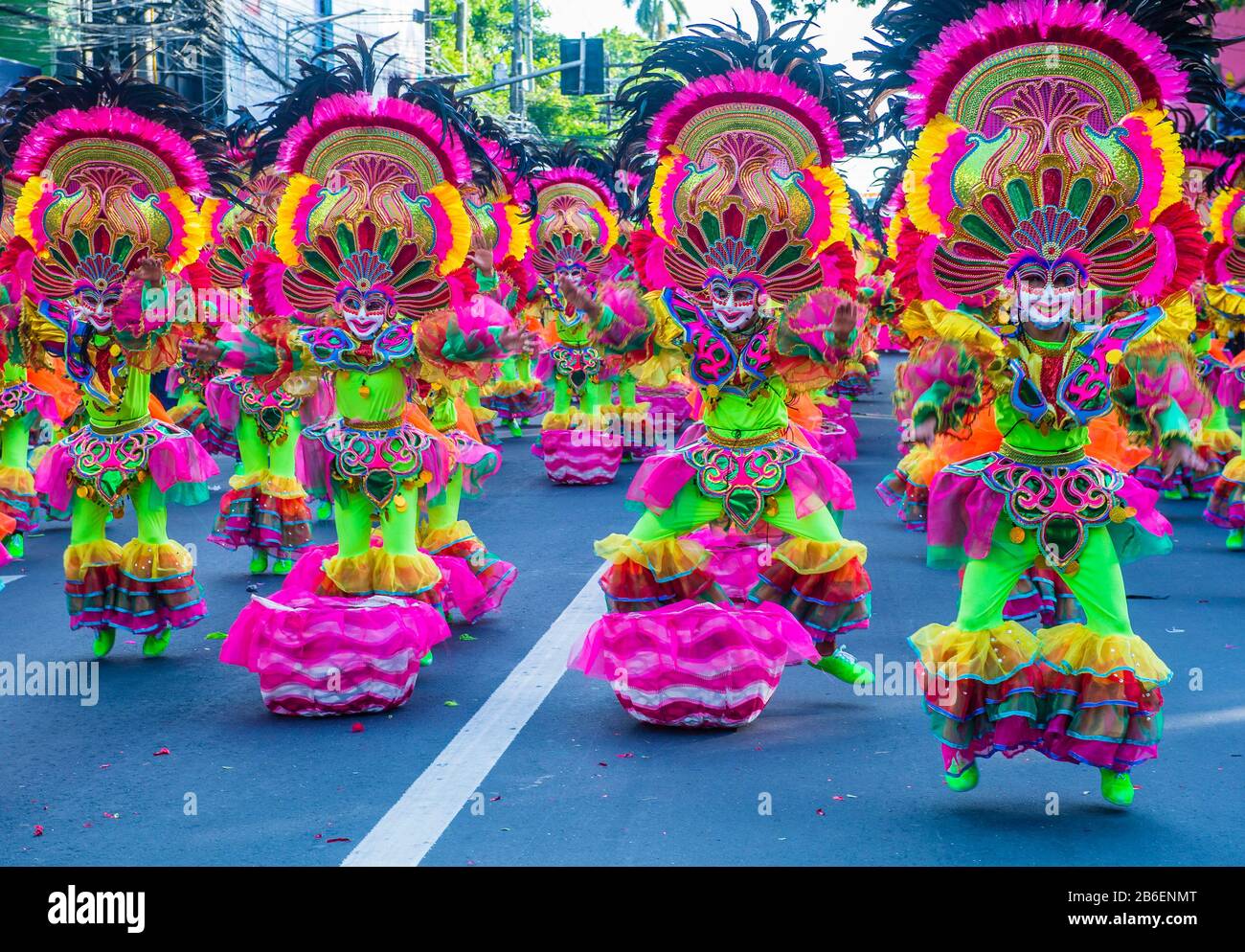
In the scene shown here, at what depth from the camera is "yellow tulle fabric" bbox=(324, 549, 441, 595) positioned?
673 cm

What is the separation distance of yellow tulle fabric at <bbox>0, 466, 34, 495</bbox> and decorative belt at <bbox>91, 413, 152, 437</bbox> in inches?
138

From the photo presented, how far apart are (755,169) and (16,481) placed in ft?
21.4

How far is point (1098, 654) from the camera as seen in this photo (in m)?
4.73

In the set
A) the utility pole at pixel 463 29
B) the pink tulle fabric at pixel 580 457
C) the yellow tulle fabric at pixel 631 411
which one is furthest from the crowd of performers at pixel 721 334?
the utility pole at pixel 463 29

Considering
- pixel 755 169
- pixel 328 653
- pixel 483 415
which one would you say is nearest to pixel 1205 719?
pixel 755 169

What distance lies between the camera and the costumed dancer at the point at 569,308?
45.7 feet

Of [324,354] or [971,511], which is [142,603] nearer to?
[324,354]

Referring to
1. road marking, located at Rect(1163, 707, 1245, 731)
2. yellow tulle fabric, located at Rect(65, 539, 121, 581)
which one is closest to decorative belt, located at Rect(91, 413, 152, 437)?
yellow tulle fabric, located at Rect(65, 539, 121, 581)

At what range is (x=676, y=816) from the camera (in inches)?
197

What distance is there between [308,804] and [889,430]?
1429cm

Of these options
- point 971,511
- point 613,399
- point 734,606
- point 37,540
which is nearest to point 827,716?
point 734,606

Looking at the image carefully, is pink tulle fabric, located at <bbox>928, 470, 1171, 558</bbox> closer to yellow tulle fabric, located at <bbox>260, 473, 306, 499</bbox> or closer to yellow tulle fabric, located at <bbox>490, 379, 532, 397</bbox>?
yellow tulle fabric, located at <bbox>260, 473, 306, 499</bbox>

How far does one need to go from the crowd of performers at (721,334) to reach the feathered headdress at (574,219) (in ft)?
21.3
